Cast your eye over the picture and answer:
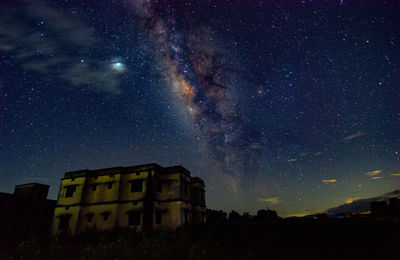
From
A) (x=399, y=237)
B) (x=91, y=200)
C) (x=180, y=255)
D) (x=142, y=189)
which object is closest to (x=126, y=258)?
(x=180, y=255)

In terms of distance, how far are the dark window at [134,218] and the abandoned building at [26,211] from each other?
12481mm

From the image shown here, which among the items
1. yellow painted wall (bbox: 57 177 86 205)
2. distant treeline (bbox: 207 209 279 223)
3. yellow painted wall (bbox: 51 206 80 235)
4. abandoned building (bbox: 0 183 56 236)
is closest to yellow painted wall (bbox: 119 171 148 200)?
yellow painted wall (bbox: 57 177 86 205)

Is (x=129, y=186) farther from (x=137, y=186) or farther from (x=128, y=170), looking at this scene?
(x=128, y=170)

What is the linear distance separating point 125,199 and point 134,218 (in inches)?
94.9

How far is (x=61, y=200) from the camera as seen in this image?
26.4 m

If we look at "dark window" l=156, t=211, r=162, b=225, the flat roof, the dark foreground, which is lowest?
the dark foreground

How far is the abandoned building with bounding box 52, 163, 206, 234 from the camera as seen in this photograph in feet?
76.6

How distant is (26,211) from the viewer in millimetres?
28375

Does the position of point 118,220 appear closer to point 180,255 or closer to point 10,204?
point 10,204

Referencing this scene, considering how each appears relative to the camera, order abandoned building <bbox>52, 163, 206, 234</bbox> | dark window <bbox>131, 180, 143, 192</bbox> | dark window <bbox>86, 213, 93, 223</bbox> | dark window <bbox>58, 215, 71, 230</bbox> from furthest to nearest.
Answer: dark window <bbox>58, 215, 71, 230</bbox>, dark window <bbox>86, 213, 93, 223</bbox>, dark window <bbox>131, 180, 143, 192</bbox>, abandoned building <bbox>52, 163, 206, 234</bbox>

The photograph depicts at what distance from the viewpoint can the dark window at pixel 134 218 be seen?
904 inches

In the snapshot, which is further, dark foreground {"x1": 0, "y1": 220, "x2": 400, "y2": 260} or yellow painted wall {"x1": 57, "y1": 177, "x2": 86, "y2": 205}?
yellow painted wall {"x1": 57, "y1": 177, "x2": 86, "y2": 205}

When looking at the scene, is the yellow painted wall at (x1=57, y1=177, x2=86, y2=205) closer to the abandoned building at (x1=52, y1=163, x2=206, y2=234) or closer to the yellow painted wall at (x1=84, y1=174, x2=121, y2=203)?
the abandoned building at (x1=52, y1=163, x2=206, y2=234)

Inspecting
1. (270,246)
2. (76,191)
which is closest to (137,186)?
(76,191)
